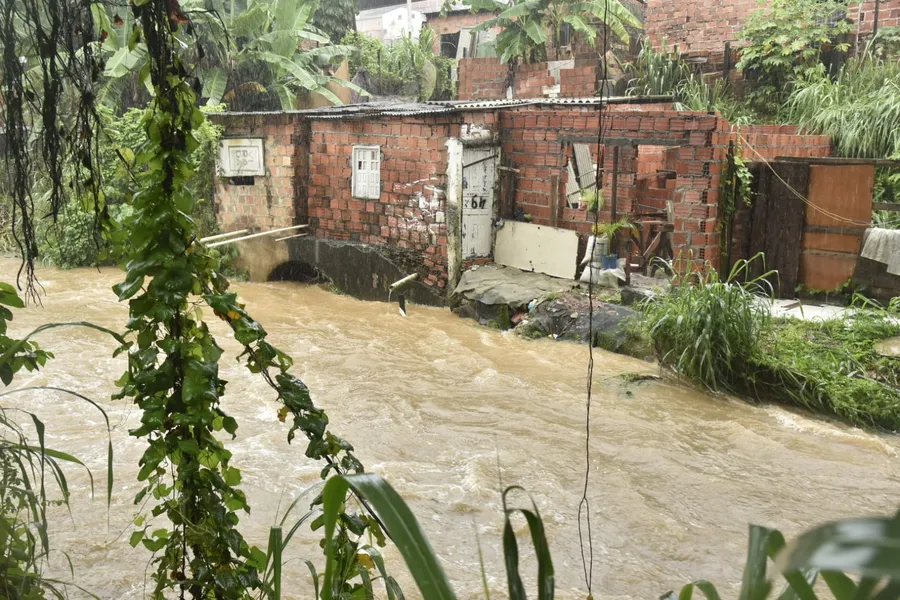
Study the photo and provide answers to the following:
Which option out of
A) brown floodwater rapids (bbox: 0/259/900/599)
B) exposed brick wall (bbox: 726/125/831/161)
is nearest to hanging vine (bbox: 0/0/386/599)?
brown floodwater rapids (bbox: 0/259/900/599)

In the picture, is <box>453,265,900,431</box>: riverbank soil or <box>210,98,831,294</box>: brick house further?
<box>210,98,831,294</box>: brick house

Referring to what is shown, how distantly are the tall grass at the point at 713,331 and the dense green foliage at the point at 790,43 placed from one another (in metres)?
5.71

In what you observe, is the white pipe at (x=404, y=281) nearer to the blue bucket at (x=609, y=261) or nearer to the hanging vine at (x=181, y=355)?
the blue bucket at (x=609, y=261)

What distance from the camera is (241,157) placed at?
11797 millimetres

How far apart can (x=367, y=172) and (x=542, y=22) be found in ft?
15.4

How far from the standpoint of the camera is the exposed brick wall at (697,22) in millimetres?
12391

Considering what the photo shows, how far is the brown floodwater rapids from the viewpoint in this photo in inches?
173

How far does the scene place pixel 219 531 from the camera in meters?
2.18

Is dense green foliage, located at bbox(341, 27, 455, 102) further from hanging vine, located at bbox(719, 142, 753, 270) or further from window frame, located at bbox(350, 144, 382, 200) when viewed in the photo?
hanging vine, located at bbox(719, 142, 753, 270)

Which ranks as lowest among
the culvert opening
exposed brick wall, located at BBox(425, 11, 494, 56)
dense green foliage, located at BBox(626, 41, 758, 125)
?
the culvert opening

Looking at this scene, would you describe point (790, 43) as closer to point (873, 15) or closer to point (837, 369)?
point (873, 15)

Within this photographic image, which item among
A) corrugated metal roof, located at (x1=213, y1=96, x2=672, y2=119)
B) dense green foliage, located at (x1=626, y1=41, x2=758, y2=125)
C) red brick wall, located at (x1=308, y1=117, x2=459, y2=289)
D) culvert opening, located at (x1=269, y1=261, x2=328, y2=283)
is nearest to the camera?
corrugated metal roof, located at (x1=213, y1=96, x2=672, y2=119)

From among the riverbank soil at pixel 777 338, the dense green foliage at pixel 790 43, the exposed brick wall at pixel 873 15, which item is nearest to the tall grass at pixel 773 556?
the riverbank soil at pixel 777 338

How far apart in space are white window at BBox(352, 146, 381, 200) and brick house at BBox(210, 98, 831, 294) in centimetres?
2
